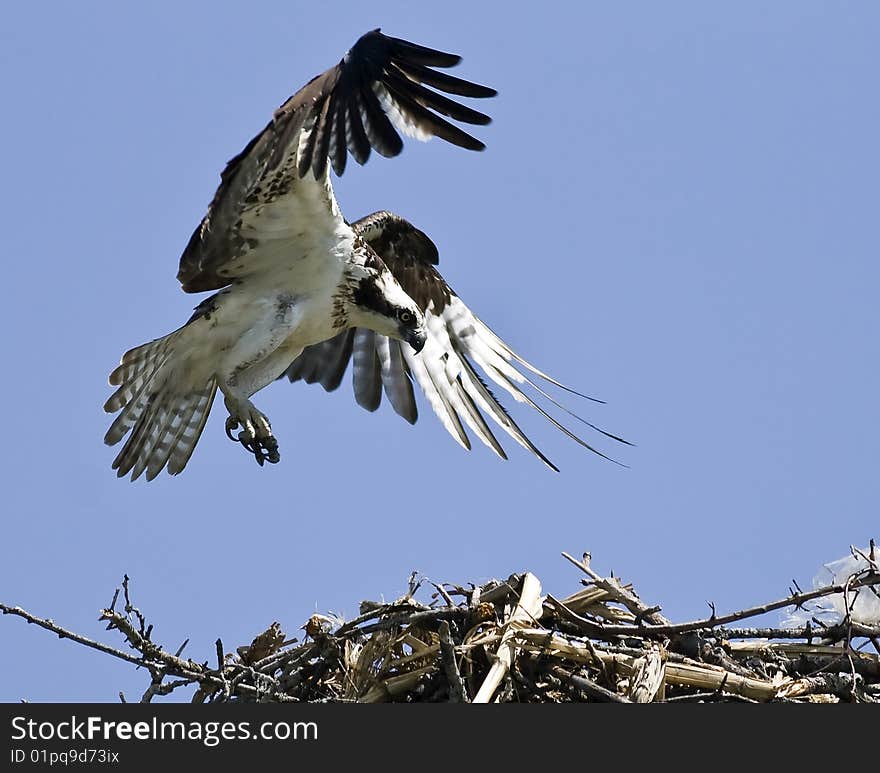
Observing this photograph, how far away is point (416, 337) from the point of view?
7371 millimetres

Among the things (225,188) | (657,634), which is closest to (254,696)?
(657,634)

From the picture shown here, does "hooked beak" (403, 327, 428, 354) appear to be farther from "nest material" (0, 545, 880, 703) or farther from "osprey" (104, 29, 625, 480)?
"nest material" (0, 545, 880, 703)

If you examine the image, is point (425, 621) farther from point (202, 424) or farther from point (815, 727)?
point (202, 424)

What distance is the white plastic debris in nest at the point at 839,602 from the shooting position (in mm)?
5637

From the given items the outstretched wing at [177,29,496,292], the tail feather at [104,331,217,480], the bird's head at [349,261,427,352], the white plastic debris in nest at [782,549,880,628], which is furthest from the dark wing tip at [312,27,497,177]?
the white plastic debris in nest at [782,549,880,628]

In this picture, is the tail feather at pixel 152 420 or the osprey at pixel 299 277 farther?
the tail feather at pixel 152 420

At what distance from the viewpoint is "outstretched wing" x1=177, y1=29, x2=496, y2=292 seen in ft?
19.8

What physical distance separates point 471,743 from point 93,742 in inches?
48.4

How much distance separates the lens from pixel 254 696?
16.8ft

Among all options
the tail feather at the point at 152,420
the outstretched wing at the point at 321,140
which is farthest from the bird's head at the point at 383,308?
the tail feather at the point at 152,420

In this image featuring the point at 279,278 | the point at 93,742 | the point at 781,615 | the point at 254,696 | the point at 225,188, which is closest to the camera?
the point at 93,742

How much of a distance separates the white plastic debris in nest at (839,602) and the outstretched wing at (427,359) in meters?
2.51

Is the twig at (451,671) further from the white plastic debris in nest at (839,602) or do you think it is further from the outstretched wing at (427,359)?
the outstretched wing at (427,359)

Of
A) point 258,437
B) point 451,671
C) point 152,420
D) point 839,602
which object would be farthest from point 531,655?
point 152,420
